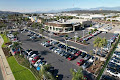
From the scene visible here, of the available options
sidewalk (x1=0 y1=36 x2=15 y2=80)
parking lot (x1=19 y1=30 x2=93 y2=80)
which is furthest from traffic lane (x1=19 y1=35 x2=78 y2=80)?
sidewalk (x1=0 y1=36 x2=15 y2=80)

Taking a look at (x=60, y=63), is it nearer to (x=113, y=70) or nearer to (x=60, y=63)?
(x=60, y=63)

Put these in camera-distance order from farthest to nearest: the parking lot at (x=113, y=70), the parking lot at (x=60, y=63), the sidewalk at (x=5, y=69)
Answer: the parking lot at (x=60, y=63) → the sidewalk at (x=5, y=69) → the parking lot at (x=113, y=70)

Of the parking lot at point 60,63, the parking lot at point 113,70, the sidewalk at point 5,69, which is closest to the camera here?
the parking lot at point 113,70

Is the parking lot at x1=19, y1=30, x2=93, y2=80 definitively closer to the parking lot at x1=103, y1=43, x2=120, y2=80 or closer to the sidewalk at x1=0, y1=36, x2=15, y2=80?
the parking lot at x1=103, y1=43, x2=120, y2=80

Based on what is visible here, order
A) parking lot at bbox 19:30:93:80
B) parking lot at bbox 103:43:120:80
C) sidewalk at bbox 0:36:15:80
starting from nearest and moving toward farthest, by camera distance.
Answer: parking lot at bbox 103:43:120:80, sidewalk at bbox 0:36:15:80, parking lot at bbox 19:30:93:80

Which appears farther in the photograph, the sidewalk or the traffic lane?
the traffic lane

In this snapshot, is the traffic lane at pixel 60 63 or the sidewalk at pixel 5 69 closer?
the sidewalk at pixel 5 69

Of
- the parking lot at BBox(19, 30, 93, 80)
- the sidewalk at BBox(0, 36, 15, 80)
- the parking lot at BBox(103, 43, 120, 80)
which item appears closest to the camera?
the parking lot at BBox(103, 43, 120, 80)

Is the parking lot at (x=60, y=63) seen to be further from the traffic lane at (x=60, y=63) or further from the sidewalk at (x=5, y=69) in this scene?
the sidewalk at (x=5, y=69)

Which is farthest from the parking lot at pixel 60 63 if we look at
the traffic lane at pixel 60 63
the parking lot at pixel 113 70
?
the parking lot at pixel 113 70

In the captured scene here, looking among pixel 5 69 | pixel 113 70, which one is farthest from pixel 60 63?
pixel 5 69

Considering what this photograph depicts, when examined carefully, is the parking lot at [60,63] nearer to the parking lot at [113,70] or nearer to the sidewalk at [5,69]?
the parking lot at [113,70]
